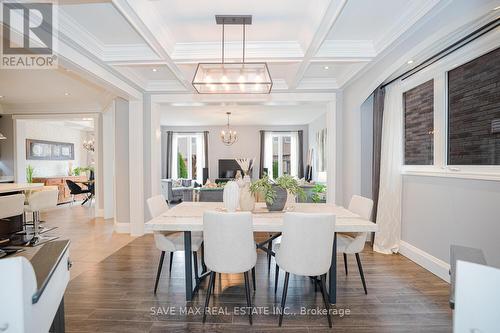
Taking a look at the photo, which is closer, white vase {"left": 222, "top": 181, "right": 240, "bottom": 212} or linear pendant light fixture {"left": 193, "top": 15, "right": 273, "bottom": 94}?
white vase {"left": 222, "top": 181, "right": 240, "bottom": 212}

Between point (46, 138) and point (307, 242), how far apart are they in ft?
33.6

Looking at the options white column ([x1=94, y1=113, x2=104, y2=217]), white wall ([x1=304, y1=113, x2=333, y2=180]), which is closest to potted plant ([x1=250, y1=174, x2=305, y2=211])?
white column ([x1=94, y1=113, x2=104, y2=217])

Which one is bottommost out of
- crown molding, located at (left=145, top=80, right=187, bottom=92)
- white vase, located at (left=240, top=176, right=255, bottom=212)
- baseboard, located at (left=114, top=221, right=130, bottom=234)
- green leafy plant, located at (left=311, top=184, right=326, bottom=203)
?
baseboard, located at (left=114, top=221, right=130, bottom=234)

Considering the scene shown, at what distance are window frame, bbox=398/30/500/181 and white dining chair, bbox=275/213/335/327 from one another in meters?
1.60

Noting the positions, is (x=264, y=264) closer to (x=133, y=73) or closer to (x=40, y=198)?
(x=133, y=73)

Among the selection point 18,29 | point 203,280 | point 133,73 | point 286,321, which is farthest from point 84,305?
point 133,73

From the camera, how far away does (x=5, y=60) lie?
10.9 feet

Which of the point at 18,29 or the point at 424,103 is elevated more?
the point at 18,29

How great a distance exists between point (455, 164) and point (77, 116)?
7.58m

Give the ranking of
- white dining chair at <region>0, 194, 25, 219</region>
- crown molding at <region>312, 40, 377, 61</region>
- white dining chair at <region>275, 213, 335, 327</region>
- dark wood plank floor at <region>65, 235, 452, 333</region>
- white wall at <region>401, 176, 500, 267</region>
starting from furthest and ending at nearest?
1. white dining chair at <region>0, 194, 25, 219</region>
2. crown molding at <region>312, 40, 377, 61</region>
3. white wall at <region>401, 176, 500, 267</region>
4. dark wood plank floor at <region>65, 235, 452, 333</region>
5. white dining chair at <region>275, 213, 335, 327</region>

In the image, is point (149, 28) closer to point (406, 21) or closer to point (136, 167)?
point (406, 21)

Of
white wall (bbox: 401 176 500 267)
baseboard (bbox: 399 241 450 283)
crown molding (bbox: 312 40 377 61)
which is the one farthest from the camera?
crown molding (bbox: 312 40 377 61)

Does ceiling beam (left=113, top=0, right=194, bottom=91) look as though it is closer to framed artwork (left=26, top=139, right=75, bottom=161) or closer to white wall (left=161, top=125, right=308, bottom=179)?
white wall (left=161, top=125, right=308, bottom=179)

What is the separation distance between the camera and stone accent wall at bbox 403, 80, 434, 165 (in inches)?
122
